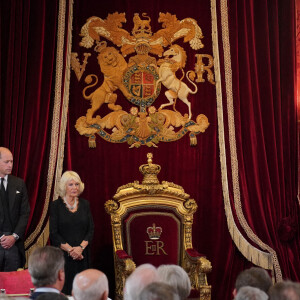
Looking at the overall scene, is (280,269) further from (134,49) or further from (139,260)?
(134,49)

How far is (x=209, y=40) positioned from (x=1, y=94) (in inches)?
84.4

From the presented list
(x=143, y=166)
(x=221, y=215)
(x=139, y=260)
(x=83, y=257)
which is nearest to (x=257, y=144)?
(x=221, y=215)

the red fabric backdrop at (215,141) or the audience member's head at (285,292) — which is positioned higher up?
the red fabric backdrop at (215,141)

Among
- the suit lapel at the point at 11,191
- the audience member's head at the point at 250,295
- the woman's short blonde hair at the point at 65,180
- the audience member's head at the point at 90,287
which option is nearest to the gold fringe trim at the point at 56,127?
the woman's short blonde hair at the point at 65,180

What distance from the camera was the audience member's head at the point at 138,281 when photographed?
3.08 meters

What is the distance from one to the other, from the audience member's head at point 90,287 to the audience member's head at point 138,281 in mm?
123

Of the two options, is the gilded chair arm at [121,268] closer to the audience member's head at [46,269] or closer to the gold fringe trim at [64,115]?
the gold fringe trim at [64,115]

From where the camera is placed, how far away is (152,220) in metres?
5.82

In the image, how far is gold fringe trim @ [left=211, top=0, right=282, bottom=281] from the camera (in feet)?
20.1

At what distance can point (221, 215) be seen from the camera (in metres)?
6.32

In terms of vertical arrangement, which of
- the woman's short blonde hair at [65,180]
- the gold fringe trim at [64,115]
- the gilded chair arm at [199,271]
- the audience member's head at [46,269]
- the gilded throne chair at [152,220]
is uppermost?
the gold fringe trim at [64,115]

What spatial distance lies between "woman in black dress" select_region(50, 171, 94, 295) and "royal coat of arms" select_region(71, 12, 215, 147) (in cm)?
84

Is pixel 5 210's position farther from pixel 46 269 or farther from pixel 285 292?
pixel 285 292

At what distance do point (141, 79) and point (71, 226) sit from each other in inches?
67.9
